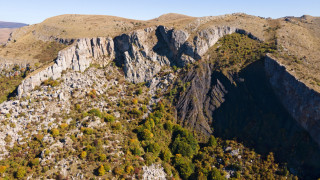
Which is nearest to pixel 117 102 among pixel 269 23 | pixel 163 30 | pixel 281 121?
pixel 163 30

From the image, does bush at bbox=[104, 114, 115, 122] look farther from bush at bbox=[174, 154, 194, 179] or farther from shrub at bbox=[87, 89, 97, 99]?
bush at bbox=[174, 154, 194, 179]

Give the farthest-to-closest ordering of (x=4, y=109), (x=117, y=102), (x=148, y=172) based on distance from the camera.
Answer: (x=117, y=102) < (x=4, y=109) < (x=148, y=172)

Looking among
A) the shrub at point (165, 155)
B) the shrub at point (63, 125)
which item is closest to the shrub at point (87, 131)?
the shrub at point (63, 125)

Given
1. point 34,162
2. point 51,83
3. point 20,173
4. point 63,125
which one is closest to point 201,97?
point 63,125

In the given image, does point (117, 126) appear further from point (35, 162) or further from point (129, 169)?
point (35, 162)

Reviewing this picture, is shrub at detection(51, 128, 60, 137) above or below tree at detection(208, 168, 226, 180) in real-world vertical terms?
above

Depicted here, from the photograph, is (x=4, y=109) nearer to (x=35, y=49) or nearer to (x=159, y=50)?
(x=35, y=49)

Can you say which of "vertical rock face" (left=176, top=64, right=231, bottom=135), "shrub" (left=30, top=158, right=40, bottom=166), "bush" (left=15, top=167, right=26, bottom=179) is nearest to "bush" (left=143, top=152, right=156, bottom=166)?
"vertical rock face" (left=176, top=64, right=231, bottom=135)
